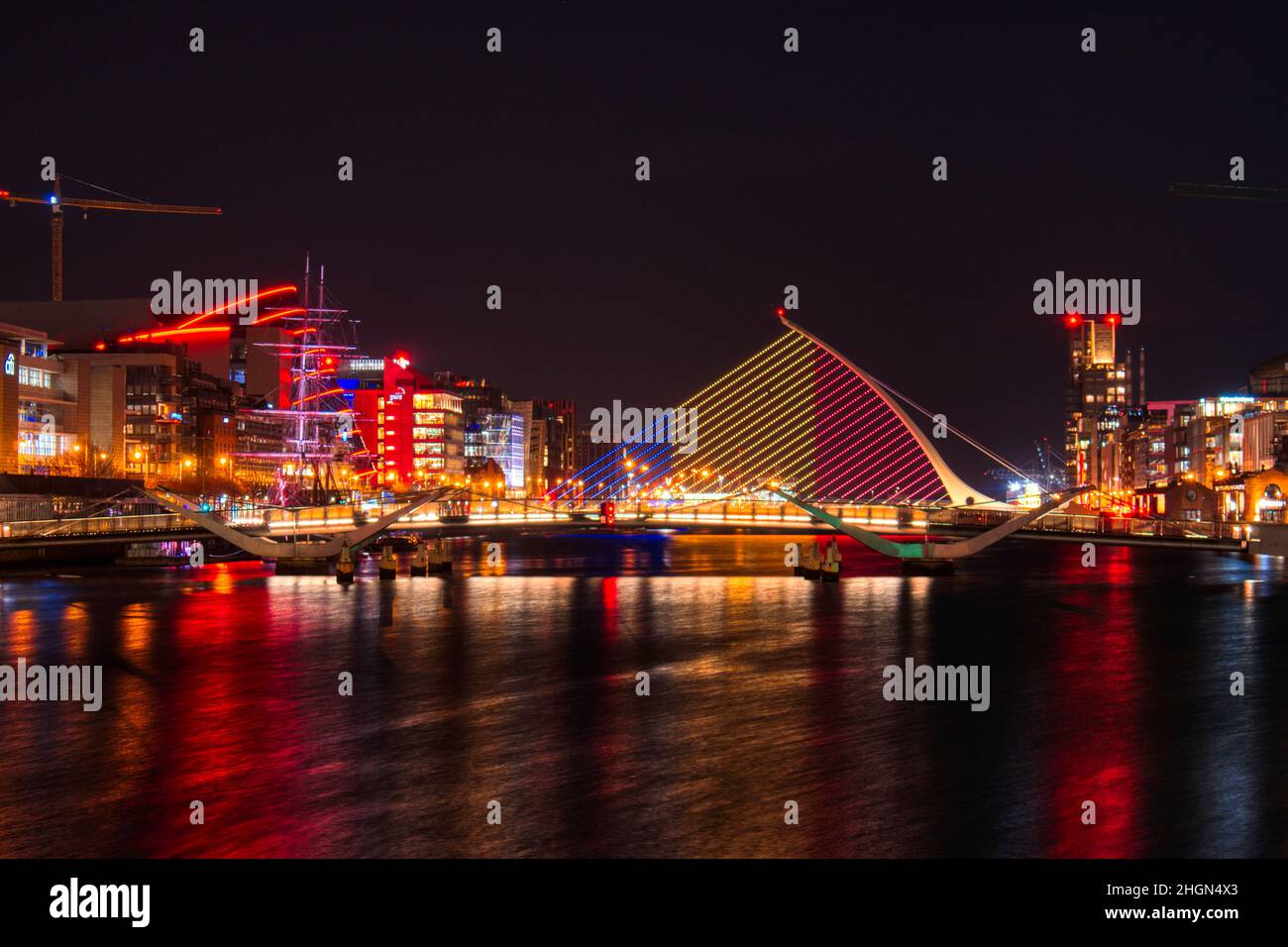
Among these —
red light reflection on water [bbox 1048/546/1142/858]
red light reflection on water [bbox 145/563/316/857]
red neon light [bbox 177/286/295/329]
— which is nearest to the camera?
red light reflection on water [bbox 145/563/316/857]

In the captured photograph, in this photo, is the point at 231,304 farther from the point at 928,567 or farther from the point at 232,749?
the point at 232,749

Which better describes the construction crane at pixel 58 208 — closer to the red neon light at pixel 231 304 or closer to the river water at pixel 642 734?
the red neon light at pixel 231 304

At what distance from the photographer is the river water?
14438 millimetres

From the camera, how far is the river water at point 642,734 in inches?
568

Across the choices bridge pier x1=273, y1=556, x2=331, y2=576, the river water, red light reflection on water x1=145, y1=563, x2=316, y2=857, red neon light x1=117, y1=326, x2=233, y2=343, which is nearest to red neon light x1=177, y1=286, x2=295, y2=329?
red neon light x1=117, y1=326, x2=233, y2=343

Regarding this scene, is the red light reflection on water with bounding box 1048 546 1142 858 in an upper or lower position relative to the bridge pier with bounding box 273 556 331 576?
lower

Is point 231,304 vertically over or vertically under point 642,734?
over

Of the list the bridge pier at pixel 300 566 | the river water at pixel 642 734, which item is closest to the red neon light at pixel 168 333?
the bridge pier at pixel 300 566

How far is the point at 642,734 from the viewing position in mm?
20062

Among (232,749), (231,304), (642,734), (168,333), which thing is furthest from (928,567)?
(231,304)

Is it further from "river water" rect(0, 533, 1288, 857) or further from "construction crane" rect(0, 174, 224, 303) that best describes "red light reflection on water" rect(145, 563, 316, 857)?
Result: "construction crane" rect(0, 174, 224, 303)

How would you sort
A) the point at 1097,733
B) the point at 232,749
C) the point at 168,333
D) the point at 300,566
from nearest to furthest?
the point at 232,749
the point at 1097,733
the point at 300,566
the point at 168,333
